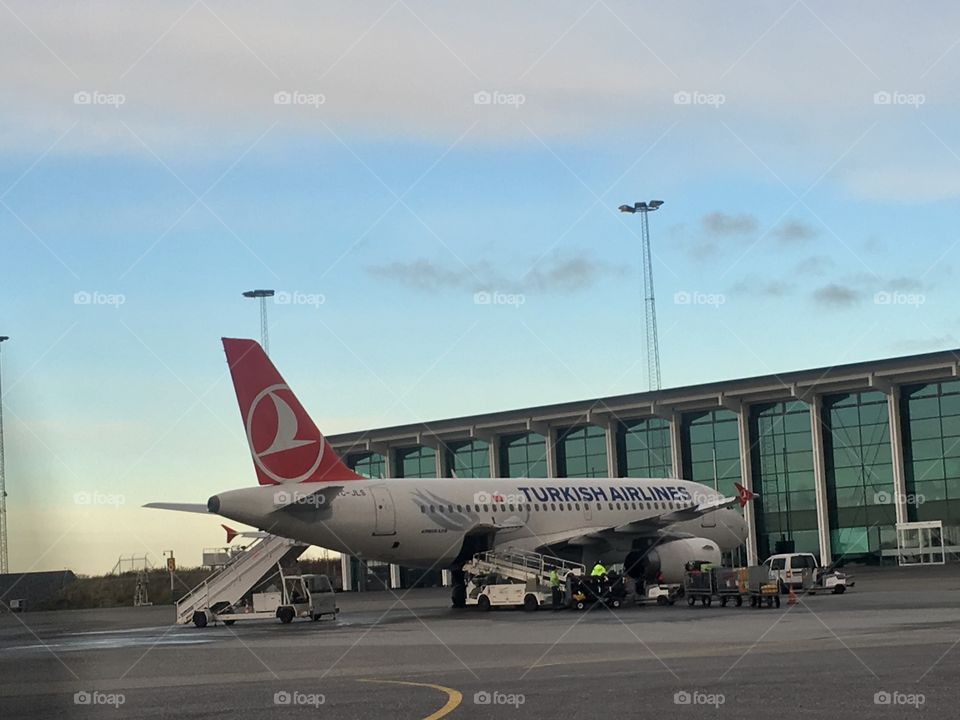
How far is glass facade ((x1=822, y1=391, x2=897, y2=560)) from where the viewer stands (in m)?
64.1

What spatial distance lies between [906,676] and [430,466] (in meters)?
64.4

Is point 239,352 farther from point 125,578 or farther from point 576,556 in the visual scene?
point 125,578

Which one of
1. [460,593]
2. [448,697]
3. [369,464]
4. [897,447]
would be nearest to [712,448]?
[897,447]

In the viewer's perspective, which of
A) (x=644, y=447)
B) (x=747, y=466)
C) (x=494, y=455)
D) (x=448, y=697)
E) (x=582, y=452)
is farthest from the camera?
(x=494, y=455)

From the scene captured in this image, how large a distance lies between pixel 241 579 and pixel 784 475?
34.6 meters

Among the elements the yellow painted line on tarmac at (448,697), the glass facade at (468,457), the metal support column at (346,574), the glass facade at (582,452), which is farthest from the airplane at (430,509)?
the metal support column at (346,574)

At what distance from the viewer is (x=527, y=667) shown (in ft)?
63.0

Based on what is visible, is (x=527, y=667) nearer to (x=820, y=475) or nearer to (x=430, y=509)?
(x=430, y=509)

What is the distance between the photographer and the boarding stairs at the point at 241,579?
131 feet

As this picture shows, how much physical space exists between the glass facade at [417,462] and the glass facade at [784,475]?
64.0ft

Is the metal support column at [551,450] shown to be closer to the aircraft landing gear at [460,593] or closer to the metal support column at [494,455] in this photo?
the metal support column at [494,455]

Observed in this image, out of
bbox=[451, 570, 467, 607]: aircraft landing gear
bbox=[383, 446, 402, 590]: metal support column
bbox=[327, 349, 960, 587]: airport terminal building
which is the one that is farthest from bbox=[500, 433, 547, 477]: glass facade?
bbox=[451, 570, 467, 607]: aircraft landing gear

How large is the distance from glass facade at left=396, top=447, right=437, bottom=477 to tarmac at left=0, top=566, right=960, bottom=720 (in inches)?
1727

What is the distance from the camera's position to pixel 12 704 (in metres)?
16.6
